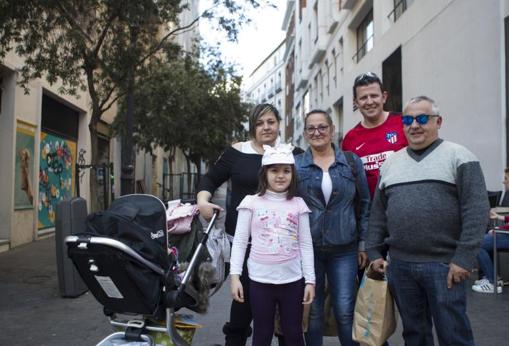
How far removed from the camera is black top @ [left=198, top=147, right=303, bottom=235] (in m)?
3.69

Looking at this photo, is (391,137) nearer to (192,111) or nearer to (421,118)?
(421,118)

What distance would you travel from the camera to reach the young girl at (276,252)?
3248mm

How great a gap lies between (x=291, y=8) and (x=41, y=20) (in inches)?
1623

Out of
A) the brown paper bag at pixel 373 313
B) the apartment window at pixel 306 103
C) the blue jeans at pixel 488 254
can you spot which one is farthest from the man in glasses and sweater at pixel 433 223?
the apartment window at pixel 306 103

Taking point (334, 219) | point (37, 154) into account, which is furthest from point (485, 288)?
point (37, 154)

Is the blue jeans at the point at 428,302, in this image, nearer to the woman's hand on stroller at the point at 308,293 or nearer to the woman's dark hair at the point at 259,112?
the woman's hand on stroller at the point at 308,293

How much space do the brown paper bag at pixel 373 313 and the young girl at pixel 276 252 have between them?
0.37 meters

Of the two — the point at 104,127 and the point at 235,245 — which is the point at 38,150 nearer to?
the point at 104,127

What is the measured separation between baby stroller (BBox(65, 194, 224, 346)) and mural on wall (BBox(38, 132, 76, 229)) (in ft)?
33.2

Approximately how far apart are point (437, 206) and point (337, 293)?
0.96 meters

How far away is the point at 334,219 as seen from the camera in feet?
11.3

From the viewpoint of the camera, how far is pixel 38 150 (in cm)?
1260

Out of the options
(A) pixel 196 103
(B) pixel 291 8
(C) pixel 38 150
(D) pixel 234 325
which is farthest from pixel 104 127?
(B) pixel 291 8

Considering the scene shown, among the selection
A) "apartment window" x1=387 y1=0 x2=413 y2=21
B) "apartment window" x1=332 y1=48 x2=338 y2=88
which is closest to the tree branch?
"apartment window" x1=387 y1=0 x2=413 y2=21
